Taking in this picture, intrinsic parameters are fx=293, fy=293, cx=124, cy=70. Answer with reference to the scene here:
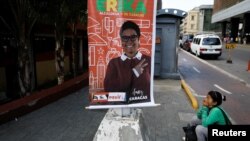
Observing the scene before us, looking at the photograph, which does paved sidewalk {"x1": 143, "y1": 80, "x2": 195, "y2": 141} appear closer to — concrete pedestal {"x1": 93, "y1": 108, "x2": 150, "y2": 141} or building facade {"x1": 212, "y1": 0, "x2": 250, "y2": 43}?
concrete pedestal {"x1": 93, "y1": 108, "x2": 150, "y2": 141}

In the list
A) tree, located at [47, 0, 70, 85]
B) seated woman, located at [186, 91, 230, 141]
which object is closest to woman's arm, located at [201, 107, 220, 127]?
seated woman, located at [186, 91, 230, 141]

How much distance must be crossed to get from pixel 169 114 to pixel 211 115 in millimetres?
2990

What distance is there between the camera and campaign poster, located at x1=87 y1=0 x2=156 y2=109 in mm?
3803

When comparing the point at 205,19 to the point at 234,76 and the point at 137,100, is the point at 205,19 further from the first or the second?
the point at 137,100

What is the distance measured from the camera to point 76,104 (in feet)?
27.1

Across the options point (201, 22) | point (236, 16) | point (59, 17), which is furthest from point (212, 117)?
point (201, 22)

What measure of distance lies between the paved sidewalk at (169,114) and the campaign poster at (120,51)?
192cm

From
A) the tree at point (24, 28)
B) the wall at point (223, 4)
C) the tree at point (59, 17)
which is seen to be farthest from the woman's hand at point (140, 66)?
the wall at point (223, 4)

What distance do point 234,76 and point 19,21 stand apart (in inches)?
434

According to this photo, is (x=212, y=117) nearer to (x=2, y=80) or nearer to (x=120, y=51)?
(x=120, y=51)

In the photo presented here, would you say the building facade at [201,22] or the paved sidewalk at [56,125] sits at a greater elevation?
the building facade at [201,22]

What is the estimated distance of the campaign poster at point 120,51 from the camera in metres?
3.80

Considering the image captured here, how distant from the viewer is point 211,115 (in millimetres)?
4391

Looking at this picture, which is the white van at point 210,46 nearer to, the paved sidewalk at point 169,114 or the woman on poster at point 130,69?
the paved sidewalk at point 169,114
